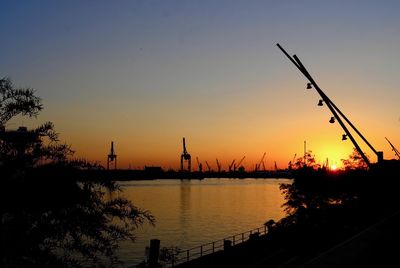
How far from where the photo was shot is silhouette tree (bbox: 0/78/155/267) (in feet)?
33.5

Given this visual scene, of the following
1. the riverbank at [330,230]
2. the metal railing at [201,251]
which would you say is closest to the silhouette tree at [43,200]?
the riverbank at [330,230]

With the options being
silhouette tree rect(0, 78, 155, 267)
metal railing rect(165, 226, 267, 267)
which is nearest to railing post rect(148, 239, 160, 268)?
metal railing rect(165, 226, 267, 267)

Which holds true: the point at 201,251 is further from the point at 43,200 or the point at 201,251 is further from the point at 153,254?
the point at 43,200

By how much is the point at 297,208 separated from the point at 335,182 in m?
5.31

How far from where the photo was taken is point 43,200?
34.1 ft

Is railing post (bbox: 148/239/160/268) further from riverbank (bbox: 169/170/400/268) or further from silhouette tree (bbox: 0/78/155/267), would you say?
silhouette tree (bbox: 0/78/155/267)

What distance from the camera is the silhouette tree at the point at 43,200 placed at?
10.2 metres

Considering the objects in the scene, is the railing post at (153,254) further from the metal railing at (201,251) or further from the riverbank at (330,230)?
the riverbank at (330,230)

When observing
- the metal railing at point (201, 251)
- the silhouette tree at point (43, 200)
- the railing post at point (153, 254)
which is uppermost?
the silhouette tree at point (43, 200)

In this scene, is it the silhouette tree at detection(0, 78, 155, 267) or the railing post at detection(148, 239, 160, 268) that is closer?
the silhouette tree at detection(0, 78, 155, 267)

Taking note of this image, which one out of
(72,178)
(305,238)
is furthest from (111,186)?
(305,238)

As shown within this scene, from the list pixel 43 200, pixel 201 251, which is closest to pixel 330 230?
pixel 201 251

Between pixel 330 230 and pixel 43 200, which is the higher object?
pixel 43 200

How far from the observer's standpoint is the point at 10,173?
10398mm
